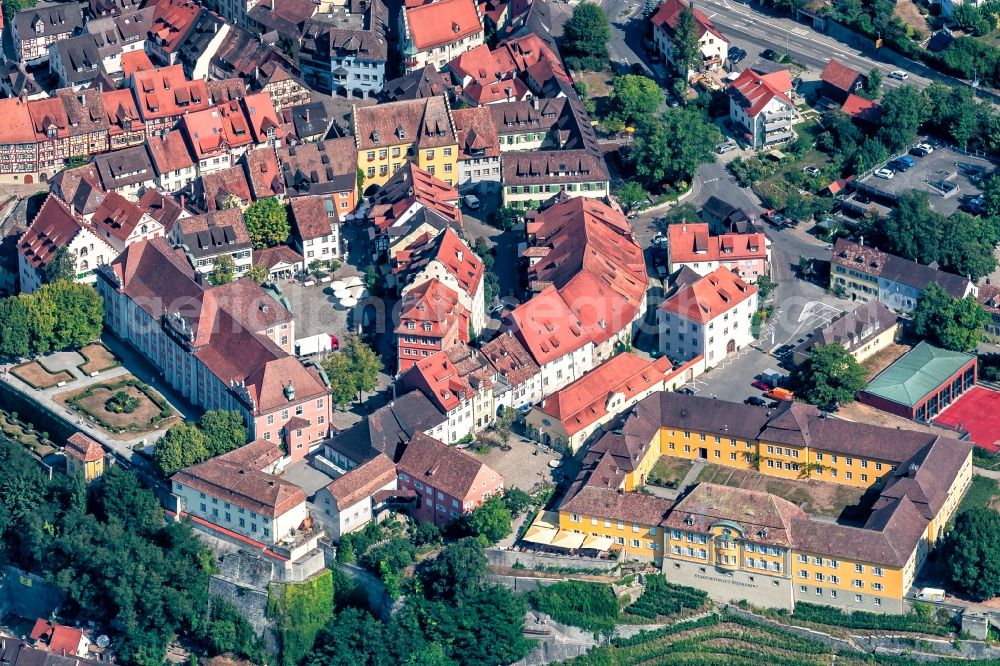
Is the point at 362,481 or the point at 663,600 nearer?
the point at 663,600

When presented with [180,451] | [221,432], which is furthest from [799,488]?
[180,451]

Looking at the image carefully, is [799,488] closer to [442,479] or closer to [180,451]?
[442,479]

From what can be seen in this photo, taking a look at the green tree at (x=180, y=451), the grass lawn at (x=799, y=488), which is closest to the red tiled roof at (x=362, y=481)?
the green tree at (x=180, y=451)

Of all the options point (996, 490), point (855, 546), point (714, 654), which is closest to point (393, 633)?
point (714, 654)

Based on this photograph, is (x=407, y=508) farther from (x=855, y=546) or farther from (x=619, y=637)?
(x=855, y=546)

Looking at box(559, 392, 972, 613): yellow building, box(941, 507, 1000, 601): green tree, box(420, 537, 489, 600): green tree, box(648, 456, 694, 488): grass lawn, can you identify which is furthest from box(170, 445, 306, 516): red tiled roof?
box(941, 507, 1000, 601): green tree

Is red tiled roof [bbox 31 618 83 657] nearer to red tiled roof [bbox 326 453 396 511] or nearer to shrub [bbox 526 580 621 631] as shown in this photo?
red tiled roof [bbox 326 453 396 511]

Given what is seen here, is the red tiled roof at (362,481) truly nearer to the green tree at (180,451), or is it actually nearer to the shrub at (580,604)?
the green tree at (180,451)
